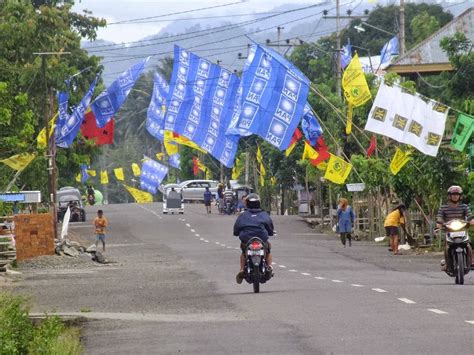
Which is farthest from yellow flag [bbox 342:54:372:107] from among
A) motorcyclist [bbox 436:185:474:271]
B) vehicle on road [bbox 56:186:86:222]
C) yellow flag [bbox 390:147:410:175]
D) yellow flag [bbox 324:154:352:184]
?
vehicle on road [bbox 56:186:86:222]

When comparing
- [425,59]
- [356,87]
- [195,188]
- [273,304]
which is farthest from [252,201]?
[195,188]

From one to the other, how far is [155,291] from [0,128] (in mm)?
24439

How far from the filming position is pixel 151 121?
69625 mm

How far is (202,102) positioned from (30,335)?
1758 inches

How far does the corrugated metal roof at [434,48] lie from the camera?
60781 millimetres

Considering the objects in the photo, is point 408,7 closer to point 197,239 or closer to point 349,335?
point 197,239

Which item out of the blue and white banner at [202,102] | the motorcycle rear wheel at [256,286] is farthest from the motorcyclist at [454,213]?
the blue and white banner at [202,102]

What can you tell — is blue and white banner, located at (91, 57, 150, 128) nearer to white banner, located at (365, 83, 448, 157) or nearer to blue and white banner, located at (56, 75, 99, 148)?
blue and white banner, located at (56, 75, 99, 148)

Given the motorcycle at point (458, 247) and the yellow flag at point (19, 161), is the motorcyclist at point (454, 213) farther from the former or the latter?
the yellow flag at point (19, 161)

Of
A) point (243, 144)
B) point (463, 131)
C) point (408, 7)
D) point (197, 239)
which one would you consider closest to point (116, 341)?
point (463, 131)

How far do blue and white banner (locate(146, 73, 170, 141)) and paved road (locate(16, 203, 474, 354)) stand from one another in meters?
23.9

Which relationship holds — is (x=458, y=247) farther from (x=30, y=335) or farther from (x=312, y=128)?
(x=312, y=128)

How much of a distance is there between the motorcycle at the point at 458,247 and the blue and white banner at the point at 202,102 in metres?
34.9

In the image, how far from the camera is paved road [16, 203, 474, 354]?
15.3 metres
